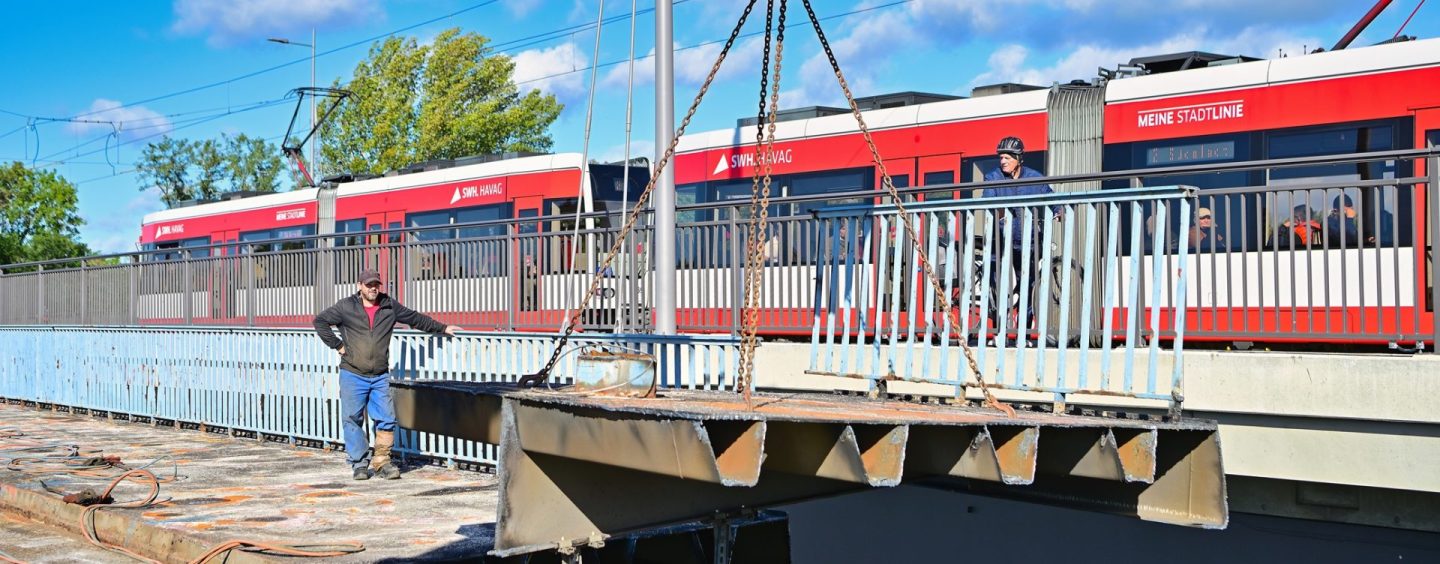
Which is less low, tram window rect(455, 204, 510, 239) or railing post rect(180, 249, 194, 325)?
tram window rect(455, 204, 510, 239)

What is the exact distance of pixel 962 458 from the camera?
5.73 metres

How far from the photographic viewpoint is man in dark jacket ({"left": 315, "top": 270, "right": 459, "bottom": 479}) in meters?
11.9

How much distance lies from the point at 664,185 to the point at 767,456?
6.89 metres

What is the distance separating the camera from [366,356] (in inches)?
469

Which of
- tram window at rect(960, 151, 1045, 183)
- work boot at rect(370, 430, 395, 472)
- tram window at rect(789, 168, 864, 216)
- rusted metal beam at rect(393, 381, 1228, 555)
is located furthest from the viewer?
tram window at rect(789, 168, 864, 216)

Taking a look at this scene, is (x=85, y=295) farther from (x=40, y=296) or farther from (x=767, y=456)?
(x=767, y=456)

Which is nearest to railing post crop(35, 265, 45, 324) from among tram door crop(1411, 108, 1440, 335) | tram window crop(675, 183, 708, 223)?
tram window crop(675, 183, 708, 223)

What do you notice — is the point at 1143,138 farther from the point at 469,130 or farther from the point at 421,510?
the point at 469,130

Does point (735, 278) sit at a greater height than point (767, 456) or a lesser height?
greater

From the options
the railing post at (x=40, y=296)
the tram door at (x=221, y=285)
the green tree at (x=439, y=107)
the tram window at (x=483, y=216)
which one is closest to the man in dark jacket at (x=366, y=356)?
the tram door at (x=221, y=285)

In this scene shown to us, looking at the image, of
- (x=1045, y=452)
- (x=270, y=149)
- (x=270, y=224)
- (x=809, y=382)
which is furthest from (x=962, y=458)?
(x=270, y=149)

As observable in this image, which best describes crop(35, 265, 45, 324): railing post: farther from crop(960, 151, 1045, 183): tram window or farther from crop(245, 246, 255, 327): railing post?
crop(960, 151, 1045, 183): tram window

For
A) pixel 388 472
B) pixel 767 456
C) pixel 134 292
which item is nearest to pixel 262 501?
pixel 388 472

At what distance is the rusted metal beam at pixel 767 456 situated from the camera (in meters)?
5.14
